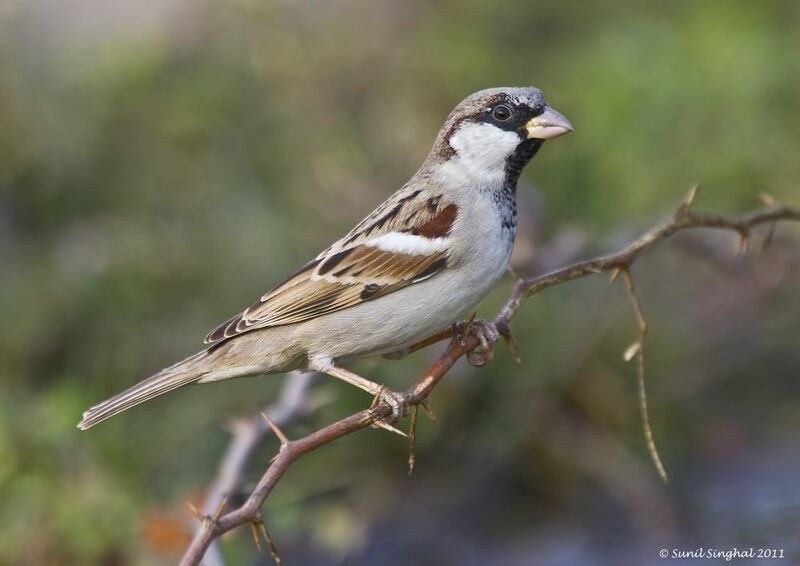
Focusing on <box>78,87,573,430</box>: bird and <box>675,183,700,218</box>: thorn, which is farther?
<box>78,87,573,430</box>: bird

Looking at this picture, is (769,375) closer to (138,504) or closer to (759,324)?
(759,324)

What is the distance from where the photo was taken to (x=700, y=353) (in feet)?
16.6

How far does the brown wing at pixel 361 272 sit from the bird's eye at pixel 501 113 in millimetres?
287

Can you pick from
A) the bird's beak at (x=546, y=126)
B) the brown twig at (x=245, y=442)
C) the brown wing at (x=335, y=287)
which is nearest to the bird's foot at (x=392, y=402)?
the brown twig at (x=245, y=442)

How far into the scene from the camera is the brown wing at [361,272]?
3.28 metres

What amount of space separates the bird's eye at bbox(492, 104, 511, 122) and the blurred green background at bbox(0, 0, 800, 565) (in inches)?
19.3

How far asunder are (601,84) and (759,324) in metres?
1.83

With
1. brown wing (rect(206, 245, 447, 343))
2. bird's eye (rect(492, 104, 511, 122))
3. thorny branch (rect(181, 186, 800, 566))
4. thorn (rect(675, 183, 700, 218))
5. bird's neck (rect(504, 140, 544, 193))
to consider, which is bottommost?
Answer: thorny branch (rect(181, 186, 800, 566))

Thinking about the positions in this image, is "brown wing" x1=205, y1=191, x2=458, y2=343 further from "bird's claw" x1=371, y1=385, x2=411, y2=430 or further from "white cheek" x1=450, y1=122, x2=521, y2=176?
"bird's claw" x1=371, y1=385, x2=411, y2=430

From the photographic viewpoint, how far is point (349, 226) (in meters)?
5.39

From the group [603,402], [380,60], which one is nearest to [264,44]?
[380,60]

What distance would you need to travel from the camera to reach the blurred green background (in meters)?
4.43

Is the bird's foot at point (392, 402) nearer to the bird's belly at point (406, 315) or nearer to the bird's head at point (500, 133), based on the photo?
the bird's belly at point (406, 315)

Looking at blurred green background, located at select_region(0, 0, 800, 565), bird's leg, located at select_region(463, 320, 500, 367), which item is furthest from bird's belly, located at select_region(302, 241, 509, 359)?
blurred green background, located at select_region(0, 0, 800, 565)
